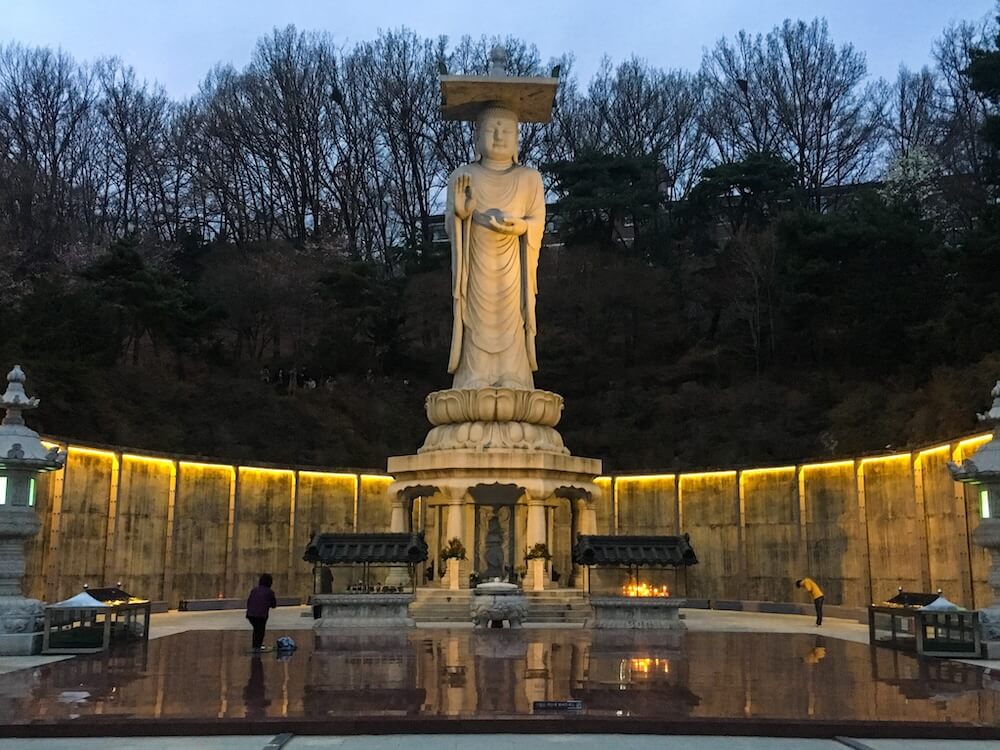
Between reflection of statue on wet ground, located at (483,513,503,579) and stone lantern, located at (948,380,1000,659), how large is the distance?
345 inches

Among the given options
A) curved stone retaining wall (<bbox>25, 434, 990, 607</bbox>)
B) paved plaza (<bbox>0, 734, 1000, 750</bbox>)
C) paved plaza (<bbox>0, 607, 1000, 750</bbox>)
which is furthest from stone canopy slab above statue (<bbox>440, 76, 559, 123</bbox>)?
paved plaza (<bbox>0, 734, 1000, 750</bbox>)

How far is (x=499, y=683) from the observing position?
834cm

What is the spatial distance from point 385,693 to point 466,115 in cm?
1532

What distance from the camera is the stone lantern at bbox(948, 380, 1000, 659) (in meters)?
11.2

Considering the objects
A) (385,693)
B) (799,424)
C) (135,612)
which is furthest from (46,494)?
(799,424)

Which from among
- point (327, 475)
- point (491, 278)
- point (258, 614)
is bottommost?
point (258, 614)

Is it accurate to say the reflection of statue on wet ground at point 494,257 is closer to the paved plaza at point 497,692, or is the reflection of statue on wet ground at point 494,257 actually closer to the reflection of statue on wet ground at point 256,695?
the paved plaza at point 497,692

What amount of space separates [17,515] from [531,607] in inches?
326

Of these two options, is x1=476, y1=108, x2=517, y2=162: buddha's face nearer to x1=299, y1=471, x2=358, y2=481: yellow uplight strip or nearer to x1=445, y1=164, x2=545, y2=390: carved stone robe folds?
x1=445, y1=164, x2=545, y2=390: carved stone robe folds

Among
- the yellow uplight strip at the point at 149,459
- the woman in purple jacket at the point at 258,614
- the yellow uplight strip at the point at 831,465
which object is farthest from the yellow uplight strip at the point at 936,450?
the yellow uplight strip at the point at 149,459

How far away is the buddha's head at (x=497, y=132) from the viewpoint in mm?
20344

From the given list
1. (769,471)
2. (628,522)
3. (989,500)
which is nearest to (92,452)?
(628,522)

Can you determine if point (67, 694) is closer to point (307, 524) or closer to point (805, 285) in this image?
point (307, 524)

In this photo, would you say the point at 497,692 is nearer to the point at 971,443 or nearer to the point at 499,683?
the point at 499,683
